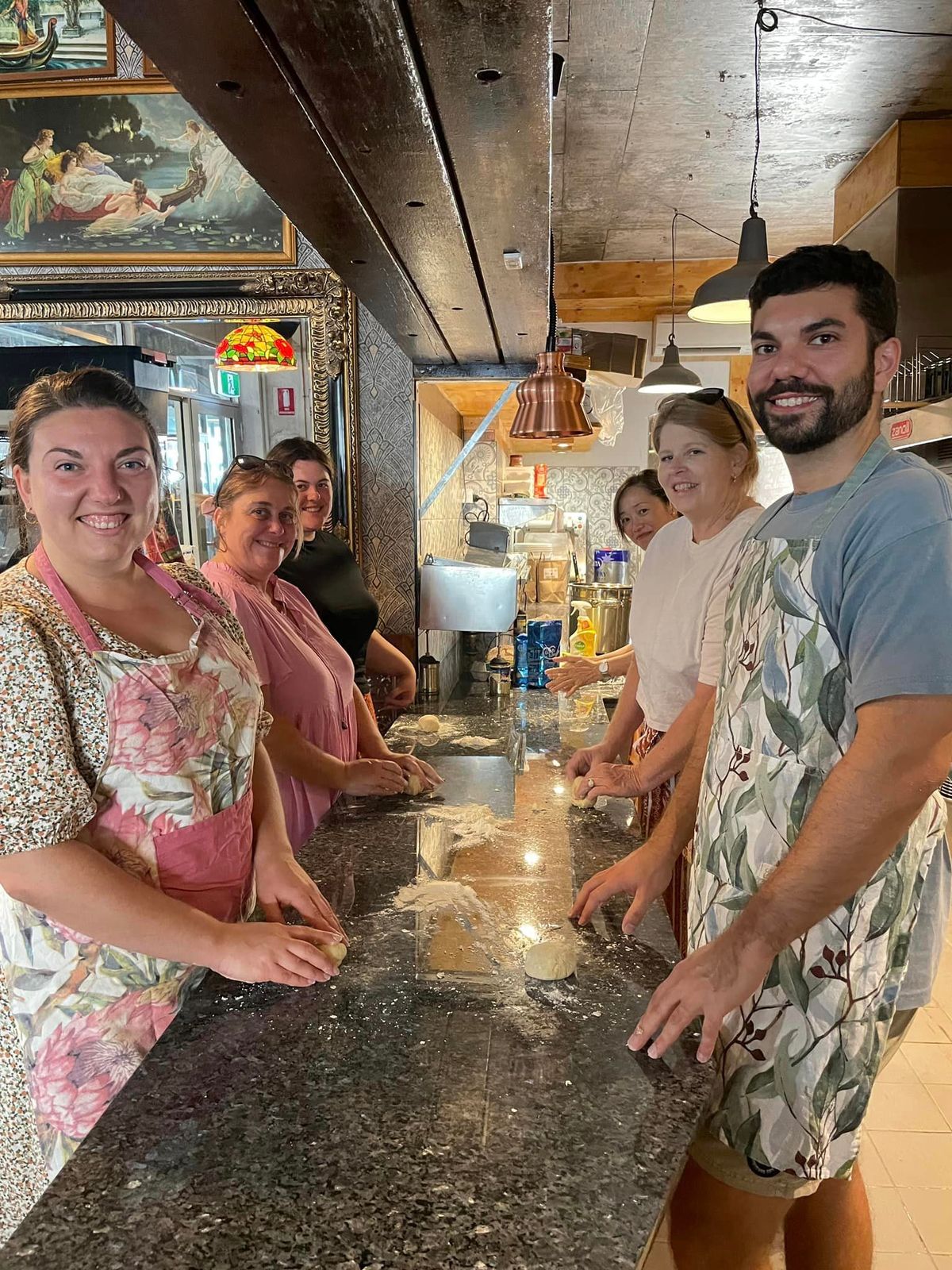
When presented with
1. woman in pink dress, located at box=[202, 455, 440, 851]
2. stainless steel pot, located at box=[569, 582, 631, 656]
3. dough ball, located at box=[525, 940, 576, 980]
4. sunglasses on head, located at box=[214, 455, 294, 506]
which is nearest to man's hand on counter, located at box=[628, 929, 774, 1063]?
dough ball, located at box=[525, 940, 576, 980]

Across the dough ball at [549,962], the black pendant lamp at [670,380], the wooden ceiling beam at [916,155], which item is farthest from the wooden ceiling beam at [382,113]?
the black pendant lamp at [670,380]

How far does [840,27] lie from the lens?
2904 mm

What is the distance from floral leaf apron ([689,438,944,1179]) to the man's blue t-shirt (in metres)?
0.03

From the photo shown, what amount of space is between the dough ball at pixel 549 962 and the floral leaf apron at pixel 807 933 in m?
0.27

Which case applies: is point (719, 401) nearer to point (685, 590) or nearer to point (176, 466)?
point (685, 590)

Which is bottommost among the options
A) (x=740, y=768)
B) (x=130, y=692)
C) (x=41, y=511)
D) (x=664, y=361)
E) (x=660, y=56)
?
(x=740, y=768)

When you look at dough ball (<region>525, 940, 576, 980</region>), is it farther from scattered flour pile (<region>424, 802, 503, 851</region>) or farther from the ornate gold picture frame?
the ornate gold picture frame

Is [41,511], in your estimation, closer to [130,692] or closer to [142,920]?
[130,692]

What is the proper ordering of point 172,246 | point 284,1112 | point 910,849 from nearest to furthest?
point 284,1112 → point 910,849 → point 172,246

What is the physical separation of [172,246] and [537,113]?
3.00 metres

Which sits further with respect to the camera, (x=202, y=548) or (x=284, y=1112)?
(x=202, y=548)

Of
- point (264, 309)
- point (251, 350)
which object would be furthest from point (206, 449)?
point (264, 309)

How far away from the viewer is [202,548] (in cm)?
379

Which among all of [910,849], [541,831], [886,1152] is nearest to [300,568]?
[541,831]
